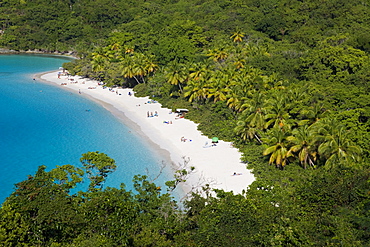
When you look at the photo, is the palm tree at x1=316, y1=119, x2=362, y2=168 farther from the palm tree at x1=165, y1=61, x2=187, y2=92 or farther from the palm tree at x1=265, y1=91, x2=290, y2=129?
the palm tree at x1=165, y1=61, x2=187, y2=92

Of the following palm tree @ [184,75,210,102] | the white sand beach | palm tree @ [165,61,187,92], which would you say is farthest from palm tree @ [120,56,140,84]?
palm tree @ [184,75,210,102]

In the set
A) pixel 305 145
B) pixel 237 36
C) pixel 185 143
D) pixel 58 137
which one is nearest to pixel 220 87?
pixel 185 143

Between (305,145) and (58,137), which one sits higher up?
(305,145)

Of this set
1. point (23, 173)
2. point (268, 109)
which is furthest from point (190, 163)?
point (23, 173)

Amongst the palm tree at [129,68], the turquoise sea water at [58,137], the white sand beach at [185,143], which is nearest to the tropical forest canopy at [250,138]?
the palm tree at [129,68]

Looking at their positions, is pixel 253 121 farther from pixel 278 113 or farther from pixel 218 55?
pixel 218 55

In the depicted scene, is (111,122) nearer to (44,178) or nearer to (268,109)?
(268,109)
